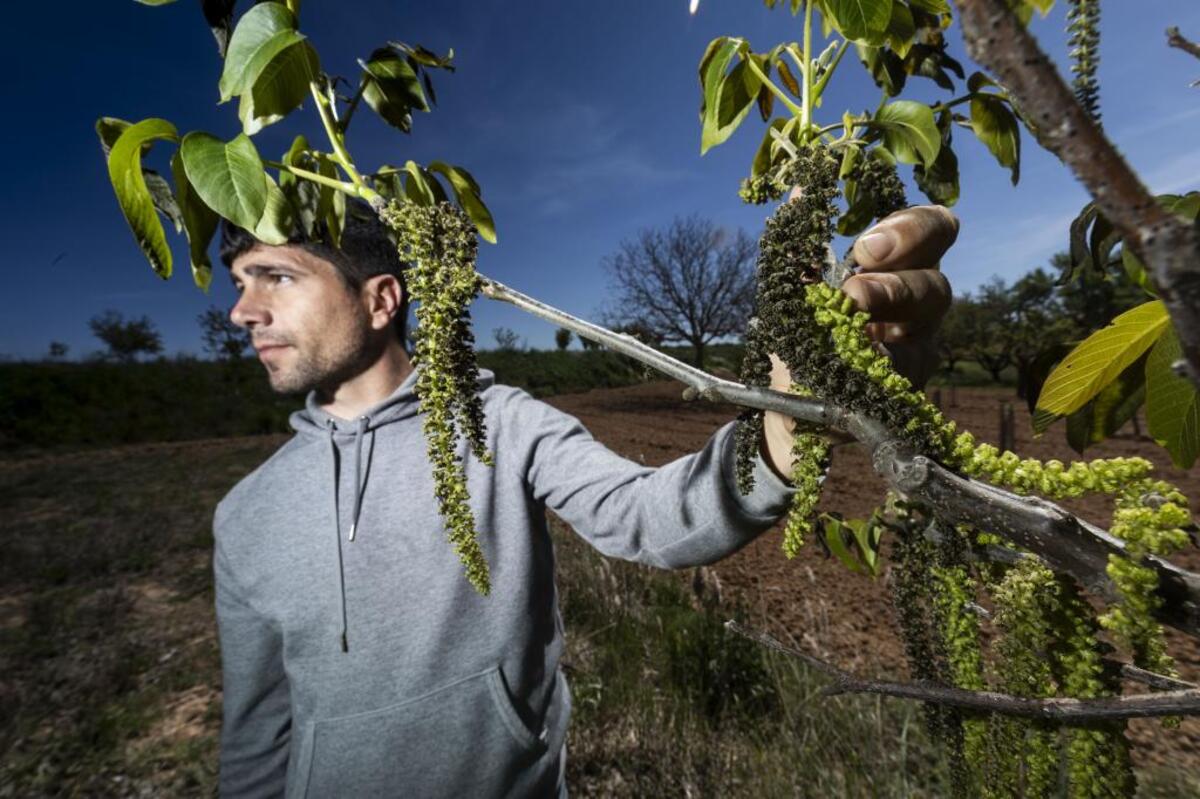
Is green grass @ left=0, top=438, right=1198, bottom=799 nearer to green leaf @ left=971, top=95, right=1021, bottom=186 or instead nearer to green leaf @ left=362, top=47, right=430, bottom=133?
green leaf @ left=971, top=95, right=1021, bottom=186

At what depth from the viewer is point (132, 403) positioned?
17.5 meters

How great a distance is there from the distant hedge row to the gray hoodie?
1066 cm

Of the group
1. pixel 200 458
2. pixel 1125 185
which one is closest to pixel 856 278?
pixel 1125 185

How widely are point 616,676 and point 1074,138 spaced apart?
13.9 ft

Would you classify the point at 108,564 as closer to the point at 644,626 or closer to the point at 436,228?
the point at 644,626

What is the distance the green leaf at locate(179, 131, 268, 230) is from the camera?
711 mm

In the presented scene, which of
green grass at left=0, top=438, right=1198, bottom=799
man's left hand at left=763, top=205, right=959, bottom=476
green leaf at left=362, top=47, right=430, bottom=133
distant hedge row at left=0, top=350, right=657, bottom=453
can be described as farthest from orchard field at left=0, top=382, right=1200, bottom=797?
distant hedge row at left=0, top=350, right=657, bottom=453

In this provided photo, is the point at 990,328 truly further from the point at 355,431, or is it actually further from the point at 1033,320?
the point at 355,431

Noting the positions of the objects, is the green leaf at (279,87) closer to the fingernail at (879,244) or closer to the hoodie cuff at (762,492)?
the fingernail at (879,244)

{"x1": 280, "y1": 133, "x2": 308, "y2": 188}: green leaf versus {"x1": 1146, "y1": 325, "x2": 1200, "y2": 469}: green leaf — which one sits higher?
{"x1": 280, "y1": 133, "x2": 308, "y2": 188}: green leaf

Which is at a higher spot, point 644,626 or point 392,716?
point 392,716

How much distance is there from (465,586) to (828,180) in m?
2.08

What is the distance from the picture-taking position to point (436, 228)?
0.73 m

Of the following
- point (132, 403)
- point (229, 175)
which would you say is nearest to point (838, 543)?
point (229, 175)
